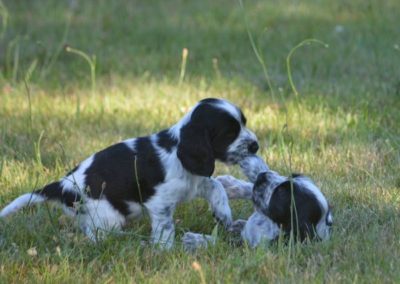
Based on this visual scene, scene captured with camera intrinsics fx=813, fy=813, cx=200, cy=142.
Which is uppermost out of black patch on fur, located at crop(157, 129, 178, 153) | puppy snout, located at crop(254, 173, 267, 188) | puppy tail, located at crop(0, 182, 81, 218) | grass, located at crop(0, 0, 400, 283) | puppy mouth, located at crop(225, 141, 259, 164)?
black patch on fur, located at crop(157, 129, 178, 153)

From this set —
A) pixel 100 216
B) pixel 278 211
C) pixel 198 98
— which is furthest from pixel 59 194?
pixel 198 98

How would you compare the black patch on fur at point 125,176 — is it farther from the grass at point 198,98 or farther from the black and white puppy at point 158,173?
the grass at point 198,98

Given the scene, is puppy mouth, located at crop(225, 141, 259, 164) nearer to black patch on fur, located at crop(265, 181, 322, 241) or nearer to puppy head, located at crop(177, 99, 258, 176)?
puppy head, located at crop(177, 99, 258, 176)

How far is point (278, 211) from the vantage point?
4.54 metres

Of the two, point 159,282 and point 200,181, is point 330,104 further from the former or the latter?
point 159,282

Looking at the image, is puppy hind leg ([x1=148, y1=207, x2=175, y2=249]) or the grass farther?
puppy hind leg ([x1=148, y1=207, x2=175, y2=249])

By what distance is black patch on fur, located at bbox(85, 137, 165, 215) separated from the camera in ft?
15.4

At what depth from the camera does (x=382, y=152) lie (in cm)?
602

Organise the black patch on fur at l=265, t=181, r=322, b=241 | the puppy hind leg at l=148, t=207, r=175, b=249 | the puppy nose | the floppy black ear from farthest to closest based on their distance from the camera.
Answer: the puppy nose < the puppy hind leg at l=148, t=207, r=175, b=249 < the floppy black ear < the black patch on fur at l=265, t=181, r=322, b=241

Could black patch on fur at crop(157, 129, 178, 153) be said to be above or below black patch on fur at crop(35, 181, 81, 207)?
above

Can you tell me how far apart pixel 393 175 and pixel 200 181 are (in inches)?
59.8

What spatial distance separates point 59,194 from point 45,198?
10 centimetres

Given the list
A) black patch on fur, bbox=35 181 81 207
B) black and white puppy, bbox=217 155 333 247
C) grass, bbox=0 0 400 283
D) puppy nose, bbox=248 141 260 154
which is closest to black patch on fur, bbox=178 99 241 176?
puppy nose, bbox=248 141 260 154

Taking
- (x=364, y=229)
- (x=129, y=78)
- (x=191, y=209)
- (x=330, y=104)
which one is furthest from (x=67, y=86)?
(x=364, y=229)
